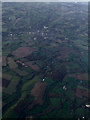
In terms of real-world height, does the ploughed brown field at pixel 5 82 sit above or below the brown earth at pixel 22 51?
below

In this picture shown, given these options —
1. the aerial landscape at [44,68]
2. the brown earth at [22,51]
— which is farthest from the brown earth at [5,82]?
the brown earth at [22,51]

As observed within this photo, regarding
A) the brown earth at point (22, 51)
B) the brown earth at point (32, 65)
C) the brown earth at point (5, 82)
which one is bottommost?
the brown earth at point (5, 82)

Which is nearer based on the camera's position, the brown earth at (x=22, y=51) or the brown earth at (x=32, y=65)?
the brown earth at (x=32, y=65)

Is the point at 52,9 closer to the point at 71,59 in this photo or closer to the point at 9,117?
the point at 71,59

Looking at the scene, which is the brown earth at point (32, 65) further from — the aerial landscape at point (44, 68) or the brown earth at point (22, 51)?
the brown earth at point (22, 51)

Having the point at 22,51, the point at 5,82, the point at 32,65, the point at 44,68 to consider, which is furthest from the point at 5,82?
the point at 22,51

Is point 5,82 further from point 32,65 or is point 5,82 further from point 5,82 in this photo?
point 32,65

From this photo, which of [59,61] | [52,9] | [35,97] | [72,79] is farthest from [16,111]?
[52,9]

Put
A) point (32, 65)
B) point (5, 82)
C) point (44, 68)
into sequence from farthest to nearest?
point (32, 65) → point (44, 68) → point (5, 82)

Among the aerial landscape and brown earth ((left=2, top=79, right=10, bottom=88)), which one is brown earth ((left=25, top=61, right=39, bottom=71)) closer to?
the aerial landscape
